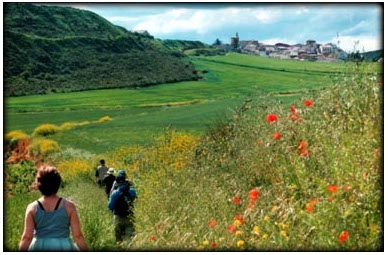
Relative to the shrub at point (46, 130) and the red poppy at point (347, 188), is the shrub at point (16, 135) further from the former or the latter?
the red poppy at point (347, 188)

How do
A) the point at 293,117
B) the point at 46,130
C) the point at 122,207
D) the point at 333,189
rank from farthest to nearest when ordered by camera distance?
1. the point at 46,130
2. the point at 122,207
3. the point at 293,117
4. the point at 333,189

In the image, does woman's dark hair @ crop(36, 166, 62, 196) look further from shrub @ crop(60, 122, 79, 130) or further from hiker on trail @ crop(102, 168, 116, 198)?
shrub @ crop(60, 122, 79, 130)

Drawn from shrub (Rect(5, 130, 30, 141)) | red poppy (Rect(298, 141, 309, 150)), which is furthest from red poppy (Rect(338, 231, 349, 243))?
shrub (Rect(5, 130, 30, 141))

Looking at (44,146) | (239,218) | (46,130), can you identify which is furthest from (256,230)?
(44,146)

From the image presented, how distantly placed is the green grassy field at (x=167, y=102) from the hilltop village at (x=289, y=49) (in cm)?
31

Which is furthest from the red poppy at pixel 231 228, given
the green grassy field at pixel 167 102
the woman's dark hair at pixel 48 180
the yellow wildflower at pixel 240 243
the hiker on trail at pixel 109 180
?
the hiker on trail at pixel 109 180

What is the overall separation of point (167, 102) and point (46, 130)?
81.0 inches

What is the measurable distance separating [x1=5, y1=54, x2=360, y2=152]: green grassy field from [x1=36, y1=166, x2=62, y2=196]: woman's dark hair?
4.67 metres

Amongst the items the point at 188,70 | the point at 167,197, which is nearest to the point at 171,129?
the point at 188,70

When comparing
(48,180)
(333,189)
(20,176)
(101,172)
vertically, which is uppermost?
(48,180)

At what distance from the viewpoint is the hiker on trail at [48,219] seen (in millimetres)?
5297

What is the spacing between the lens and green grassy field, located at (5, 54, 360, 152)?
1047 cm

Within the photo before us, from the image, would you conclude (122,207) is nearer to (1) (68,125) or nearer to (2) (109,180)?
(2) (109,180)

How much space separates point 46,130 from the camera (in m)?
11.8
